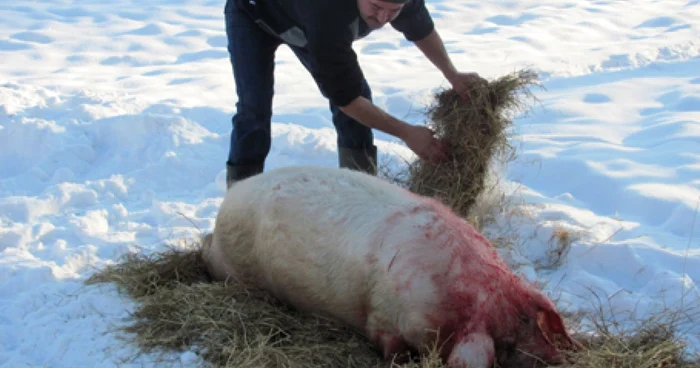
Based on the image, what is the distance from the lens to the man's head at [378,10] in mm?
3670

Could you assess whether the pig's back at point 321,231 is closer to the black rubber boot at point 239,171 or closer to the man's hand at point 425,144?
the man's hand at point 425,144

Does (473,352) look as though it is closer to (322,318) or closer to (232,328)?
(322,318)

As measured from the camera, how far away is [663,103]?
686cm

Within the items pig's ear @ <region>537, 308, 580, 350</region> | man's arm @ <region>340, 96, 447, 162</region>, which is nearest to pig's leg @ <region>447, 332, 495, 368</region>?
pig's ear @ <region>537, 308, 580, 350</region>

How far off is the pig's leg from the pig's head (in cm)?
8

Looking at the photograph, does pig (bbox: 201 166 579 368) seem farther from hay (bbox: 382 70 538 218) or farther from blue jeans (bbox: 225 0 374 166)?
hay (bbox: 382 70 538 218)

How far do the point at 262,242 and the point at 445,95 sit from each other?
1.48 meters

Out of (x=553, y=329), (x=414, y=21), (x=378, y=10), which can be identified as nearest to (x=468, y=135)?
(x=414, y=21)

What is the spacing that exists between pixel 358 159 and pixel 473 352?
220cm

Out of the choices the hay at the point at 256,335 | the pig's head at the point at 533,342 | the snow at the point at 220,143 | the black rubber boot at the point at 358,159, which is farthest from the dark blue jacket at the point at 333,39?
the pig's head at the point at 533,342

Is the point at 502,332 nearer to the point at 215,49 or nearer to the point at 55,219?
the point at 55,219

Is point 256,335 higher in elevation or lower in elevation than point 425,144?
lower

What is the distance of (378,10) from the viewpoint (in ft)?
12.2

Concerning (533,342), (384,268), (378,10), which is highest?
(378,10)
